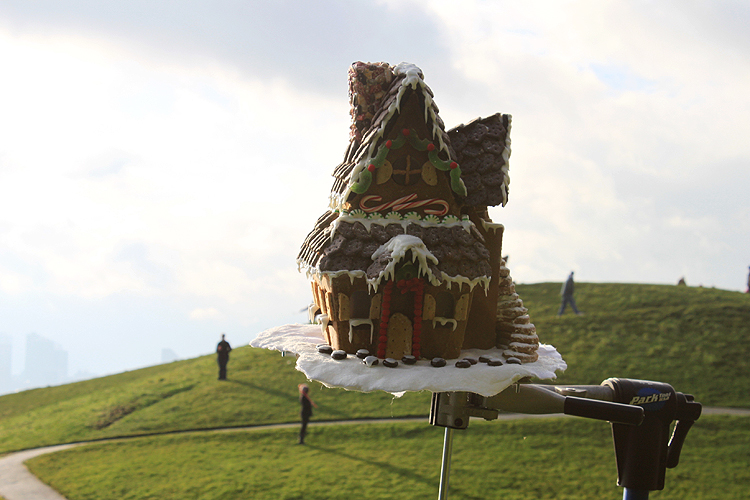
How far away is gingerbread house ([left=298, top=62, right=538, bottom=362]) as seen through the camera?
5645mm

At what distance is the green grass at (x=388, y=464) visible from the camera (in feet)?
45.1

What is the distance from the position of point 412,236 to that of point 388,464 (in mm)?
11082

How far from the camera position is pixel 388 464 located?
15.1 meters

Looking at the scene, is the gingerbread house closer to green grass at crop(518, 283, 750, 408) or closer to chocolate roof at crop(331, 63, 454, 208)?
chocolate roof at crop(331, 63, 454, 208)

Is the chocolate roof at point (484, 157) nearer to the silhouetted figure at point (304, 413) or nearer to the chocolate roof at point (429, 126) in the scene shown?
the chocolate roof at point (429, 126)

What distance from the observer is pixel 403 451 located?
52.5 feet

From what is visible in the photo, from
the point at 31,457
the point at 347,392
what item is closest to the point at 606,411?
the point at 347,392

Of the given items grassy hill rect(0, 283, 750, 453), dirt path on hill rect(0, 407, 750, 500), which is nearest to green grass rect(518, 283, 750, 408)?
grassy hill rect(0, 283, 750, 453)

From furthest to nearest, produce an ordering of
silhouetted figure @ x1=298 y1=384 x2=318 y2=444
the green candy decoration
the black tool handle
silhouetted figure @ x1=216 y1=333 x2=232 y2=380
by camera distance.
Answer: silhouetted figure @ x1=216 y1=333 x2=232 y2=380 → silhouetted figure @ x1=298 y1=384 x2=318 y2=444 → the green candy decoration → the black tool handle

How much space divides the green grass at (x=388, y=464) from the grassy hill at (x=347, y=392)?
5.30ft

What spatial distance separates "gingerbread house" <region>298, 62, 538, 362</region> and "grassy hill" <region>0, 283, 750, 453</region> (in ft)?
43.0

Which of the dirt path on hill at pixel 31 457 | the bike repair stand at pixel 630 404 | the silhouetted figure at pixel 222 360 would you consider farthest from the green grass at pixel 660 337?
the bike repair stand at pixel 630 404

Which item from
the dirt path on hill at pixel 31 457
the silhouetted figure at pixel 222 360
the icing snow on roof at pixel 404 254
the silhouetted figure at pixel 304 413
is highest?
the icing snow on roof at pixel 404 254

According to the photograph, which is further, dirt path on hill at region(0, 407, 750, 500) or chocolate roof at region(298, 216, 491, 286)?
dirt path on hill at region(0, 407, 750, 500)
